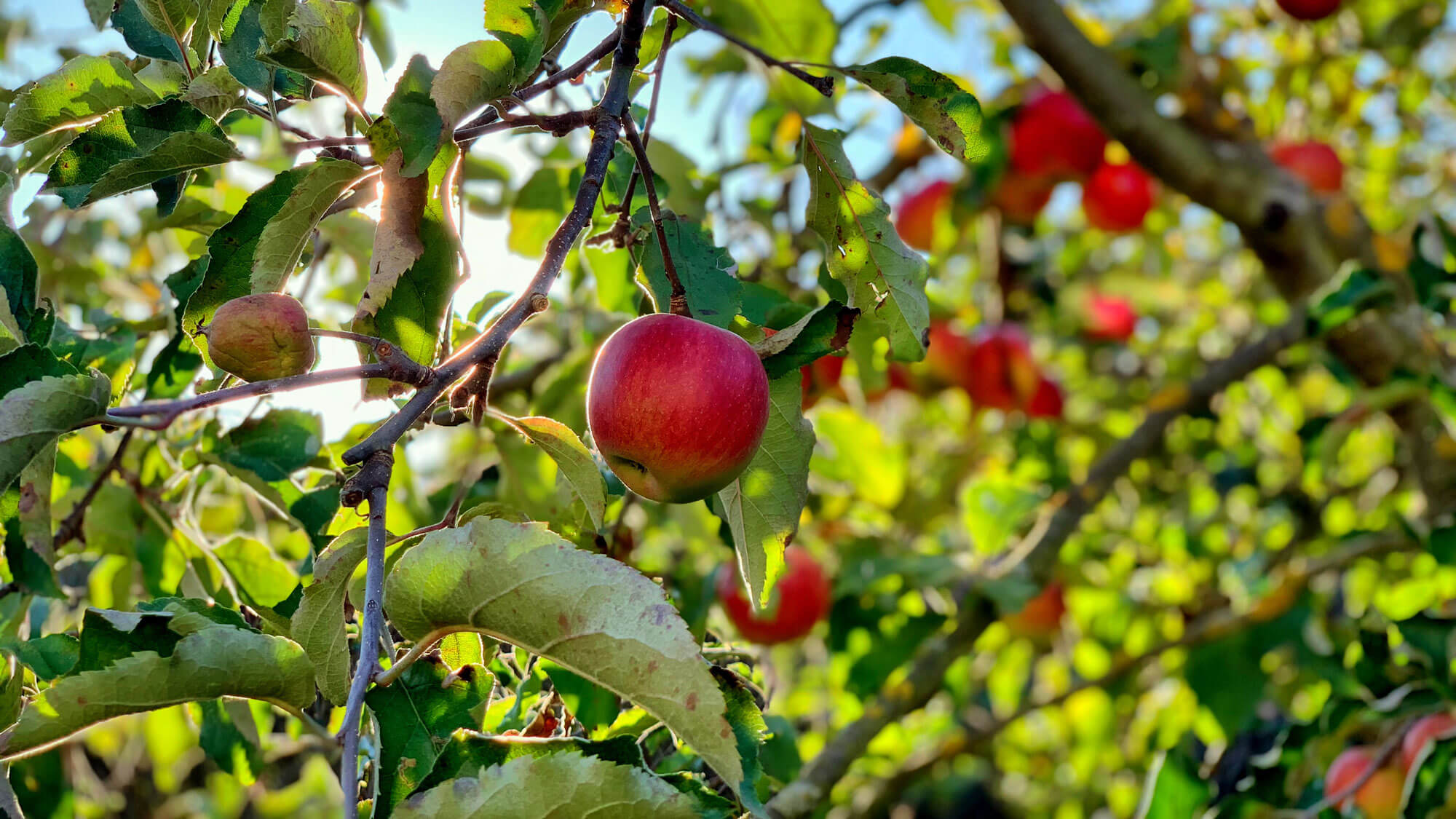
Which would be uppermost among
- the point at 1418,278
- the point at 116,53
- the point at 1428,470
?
the point at 116,53

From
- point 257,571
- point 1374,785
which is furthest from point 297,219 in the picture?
point 1374,785

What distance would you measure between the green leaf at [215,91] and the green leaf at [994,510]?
4.94ft

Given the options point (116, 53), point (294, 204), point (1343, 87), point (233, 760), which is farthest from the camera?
point (1343, 87)

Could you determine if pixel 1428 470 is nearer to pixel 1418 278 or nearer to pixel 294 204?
pixel 1418 278

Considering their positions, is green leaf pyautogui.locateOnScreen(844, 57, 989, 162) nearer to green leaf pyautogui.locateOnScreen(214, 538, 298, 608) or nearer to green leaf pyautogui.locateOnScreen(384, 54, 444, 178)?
green leaf pyautogui.locateOnScreen(384, 54, 444, 178)

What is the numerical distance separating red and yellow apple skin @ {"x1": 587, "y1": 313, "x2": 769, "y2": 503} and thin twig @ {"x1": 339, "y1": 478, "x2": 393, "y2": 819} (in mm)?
218

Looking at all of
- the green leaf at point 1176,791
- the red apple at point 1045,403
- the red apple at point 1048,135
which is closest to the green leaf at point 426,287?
the green leaf at point 1176,791

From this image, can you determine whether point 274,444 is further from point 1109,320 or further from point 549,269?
point 1109,320

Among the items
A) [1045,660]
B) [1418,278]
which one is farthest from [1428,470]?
[1045,660]

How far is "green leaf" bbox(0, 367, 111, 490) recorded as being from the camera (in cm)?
52

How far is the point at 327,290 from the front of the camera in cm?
150

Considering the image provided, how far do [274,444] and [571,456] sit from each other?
0.45 meters

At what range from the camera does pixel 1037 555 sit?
1.83 metres

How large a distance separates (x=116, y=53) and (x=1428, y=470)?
6.50 ft
